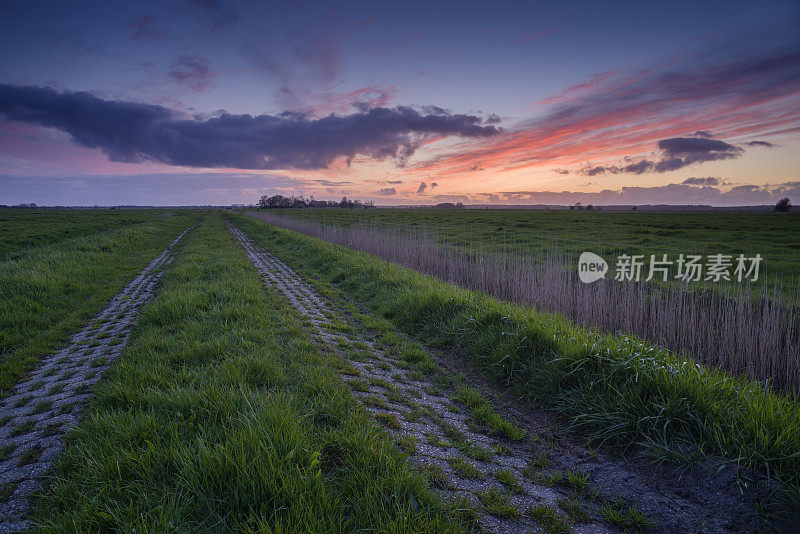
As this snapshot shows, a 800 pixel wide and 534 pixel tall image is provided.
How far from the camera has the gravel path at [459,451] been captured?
239 cm

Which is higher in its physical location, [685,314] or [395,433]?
[685,314]

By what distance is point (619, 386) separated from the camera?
3625 mm

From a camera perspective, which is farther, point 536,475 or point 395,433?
point 395,433

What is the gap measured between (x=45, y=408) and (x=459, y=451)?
13.7 feet

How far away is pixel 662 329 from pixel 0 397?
9.18m

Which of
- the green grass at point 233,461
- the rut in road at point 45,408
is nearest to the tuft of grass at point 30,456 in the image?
the rut in road at point 45,408

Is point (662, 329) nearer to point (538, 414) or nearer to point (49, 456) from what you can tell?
point (538, 414)

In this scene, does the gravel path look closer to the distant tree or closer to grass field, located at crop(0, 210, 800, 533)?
grass field, located at crop(0, 210, 800, 533)

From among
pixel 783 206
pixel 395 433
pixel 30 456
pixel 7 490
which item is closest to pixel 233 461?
pixel 395 433

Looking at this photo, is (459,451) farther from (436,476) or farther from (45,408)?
(45,408)

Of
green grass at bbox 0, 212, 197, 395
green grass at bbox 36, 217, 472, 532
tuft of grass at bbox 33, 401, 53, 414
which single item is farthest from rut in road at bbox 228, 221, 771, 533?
green grass at bbox 0, 212, 197, 395

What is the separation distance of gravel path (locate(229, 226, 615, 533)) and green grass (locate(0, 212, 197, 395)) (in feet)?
14.5

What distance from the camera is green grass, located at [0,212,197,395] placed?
5178 millimetres

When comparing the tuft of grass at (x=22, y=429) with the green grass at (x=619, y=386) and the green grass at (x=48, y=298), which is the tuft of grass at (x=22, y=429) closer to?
the green grass at (x=48, y=298)
